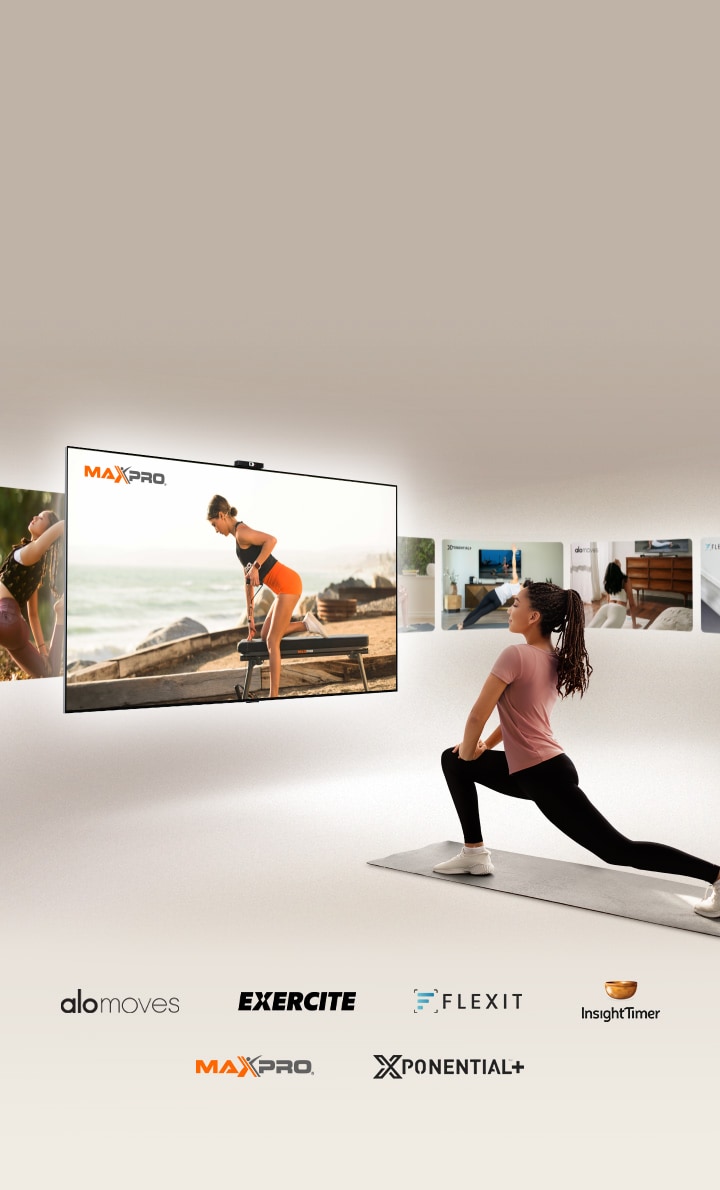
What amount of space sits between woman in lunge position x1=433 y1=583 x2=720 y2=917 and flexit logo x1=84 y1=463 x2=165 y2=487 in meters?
2.39

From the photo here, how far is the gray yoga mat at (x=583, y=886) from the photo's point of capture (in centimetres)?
371

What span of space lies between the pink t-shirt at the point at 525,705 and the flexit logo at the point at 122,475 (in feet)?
8.15

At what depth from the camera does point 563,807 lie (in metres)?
3.71

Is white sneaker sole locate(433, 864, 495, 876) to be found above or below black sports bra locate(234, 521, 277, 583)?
below

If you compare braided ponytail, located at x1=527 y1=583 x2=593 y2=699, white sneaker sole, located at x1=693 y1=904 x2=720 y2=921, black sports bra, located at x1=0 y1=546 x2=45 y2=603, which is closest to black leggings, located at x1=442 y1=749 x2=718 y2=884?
white sneaker sole, located at x1=693 y1=904 x2=720 y2=921

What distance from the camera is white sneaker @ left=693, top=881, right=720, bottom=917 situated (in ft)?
11.8

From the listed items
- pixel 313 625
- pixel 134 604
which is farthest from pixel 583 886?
pixel 134 604

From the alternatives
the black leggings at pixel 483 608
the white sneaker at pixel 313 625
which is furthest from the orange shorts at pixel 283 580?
the black leggings at pixel 483 608

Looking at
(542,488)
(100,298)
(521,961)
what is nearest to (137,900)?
(521,961)

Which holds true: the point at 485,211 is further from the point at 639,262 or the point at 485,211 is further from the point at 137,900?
the point at 137,900

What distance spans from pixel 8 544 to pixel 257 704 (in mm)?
2085

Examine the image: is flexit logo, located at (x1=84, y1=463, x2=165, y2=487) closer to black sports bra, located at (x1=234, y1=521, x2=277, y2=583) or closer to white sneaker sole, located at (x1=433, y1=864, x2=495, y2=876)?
black sports bra, located at (x1=234, y1=521, x2=277, y2=583)

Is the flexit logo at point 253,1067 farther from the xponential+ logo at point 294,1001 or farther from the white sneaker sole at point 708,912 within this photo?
the white sneaker sole at point 708,912

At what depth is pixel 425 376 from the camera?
5.59 metres
